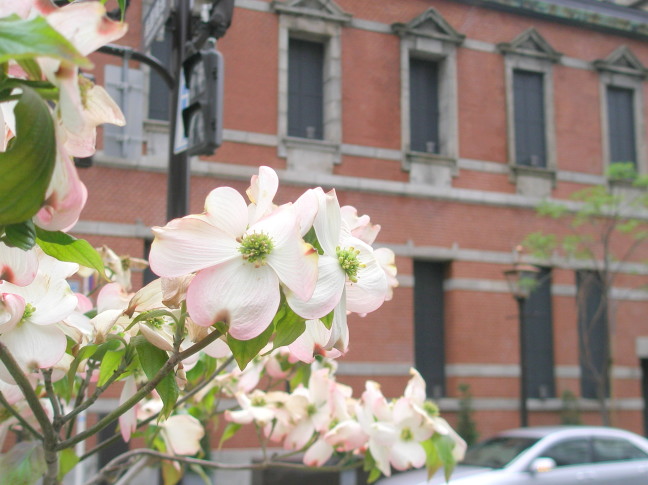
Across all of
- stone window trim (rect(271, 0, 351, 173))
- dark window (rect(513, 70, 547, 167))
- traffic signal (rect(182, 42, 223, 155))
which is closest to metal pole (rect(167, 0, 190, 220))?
traffic signal (rect(182, 42, 223, 155))

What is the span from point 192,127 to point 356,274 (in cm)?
447

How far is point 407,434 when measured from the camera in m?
1.82

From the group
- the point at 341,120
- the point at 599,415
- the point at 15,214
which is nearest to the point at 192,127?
the point at 15,214

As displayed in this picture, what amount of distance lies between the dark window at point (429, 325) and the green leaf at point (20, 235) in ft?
44.6

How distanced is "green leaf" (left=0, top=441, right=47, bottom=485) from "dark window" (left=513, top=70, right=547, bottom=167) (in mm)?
14666

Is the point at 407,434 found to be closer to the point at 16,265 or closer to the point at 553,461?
the point at 16,265

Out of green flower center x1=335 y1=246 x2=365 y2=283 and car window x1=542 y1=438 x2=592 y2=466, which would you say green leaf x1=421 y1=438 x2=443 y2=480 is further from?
car window x1=542 y1=438 x2=592 y2=466

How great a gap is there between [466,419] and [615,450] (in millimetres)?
3817

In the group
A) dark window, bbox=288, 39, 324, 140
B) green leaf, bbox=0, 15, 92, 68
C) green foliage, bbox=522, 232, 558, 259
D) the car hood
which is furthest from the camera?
dark window, bbox=288, 39, 324, 140

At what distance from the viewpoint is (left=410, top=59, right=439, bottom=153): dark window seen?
1462cm

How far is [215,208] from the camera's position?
84 centimetres

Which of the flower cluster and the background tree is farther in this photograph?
the background tree

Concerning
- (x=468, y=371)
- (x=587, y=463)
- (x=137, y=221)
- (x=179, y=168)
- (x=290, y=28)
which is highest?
(x=290, y=28)

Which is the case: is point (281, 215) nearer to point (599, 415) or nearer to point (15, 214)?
point (15, 214)
